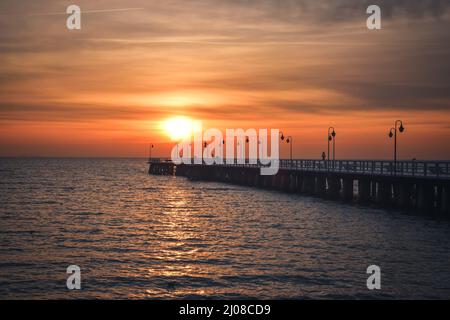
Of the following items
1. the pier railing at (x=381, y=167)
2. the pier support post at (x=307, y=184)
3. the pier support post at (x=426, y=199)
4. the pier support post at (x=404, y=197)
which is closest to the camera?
the pier railing at (x=381, y=167)

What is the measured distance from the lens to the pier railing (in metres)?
36.6

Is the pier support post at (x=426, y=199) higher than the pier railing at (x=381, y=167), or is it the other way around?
the pier railing at (x=381, y=167)

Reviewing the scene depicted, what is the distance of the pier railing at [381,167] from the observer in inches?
1439

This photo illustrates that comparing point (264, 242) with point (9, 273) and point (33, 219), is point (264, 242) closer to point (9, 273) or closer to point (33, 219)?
point (9, 273)

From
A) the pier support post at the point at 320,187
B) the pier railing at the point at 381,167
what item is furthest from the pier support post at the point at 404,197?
the pier support post at the point at 320,187

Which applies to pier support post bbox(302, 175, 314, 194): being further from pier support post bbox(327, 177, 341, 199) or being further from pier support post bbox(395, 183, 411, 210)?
pier support post bbox(395, 183, 411, 210)

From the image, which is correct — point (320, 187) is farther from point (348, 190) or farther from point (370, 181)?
point (370, 181)

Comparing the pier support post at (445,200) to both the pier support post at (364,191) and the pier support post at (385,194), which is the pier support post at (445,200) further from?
the pier support post at (364,191)

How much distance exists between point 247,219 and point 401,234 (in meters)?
11.2

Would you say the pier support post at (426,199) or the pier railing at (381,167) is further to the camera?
the pier support post at (426,199)

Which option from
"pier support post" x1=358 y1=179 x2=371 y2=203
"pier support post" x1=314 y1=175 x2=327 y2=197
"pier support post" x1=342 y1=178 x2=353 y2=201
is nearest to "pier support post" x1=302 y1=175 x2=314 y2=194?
"pier support post" x1=314 y1=175 x2=327 y2=197

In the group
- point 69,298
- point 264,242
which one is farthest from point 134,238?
point 69,298

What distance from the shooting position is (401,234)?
28.1 metres

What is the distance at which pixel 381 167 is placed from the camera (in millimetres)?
42781
